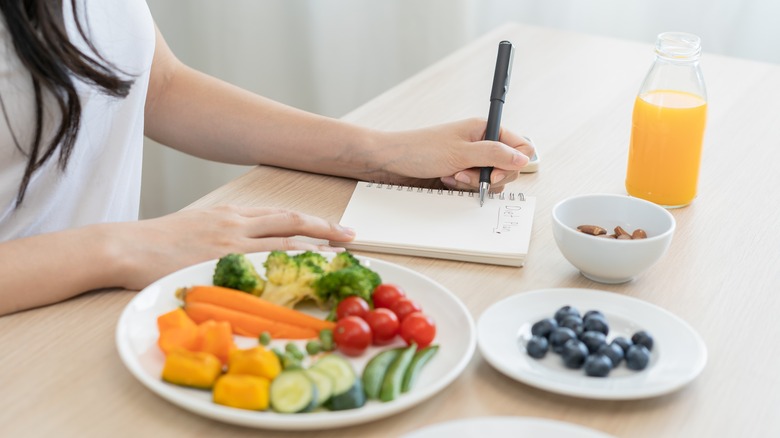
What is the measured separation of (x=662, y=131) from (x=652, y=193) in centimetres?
9

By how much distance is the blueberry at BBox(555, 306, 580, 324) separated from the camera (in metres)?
0.84

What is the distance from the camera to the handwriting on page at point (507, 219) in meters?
1.06

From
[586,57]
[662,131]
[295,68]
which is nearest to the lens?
[662,131]

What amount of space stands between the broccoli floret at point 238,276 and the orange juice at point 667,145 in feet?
1.77

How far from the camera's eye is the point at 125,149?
48.5 inches

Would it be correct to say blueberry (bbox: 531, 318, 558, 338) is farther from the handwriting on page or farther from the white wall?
the white wall

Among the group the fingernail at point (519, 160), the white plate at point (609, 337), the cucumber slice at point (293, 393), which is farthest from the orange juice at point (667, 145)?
the cucumber slice at point (293, 393)

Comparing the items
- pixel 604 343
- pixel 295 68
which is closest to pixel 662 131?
pixel 604 343

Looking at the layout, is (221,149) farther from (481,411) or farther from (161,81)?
(481,411)

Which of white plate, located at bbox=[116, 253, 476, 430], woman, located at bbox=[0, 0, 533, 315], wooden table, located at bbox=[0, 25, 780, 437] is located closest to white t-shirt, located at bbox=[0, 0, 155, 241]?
woman, located at bbox=[0, 0, 533, 315]

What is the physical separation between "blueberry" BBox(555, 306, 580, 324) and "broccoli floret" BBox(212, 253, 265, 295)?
287 millimetres

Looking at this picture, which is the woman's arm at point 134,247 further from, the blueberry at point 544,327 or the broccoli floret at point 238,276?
the blueberry at point 544,327

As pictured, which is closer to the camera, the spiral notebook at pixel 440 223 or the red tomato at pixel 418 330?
the red tomato at pixel 418 330

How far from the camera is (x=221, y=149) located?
51.5 inches
